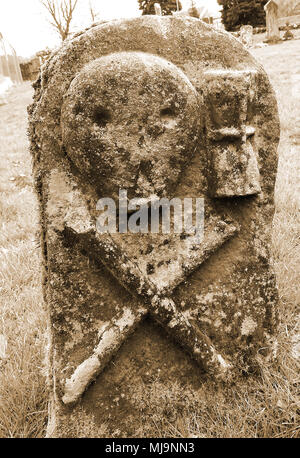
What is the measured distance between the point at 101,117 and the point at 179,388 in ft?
3.76

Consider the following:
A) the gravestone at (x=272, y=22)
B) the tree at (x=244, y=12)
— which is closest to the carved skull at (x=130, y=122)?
the gravestone at (x=272, y=22)

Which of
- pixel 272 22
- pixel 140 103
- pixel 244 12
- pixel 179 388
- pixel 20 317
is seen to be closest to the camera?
pixel 140 103

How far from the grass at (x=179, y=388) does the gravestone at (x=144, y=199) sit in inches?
2.7

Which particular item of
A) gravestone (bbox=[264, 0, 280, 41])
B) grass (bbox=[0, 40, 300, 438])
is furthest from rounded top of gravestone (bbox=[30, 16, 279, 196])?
gravestone (bbox=[264, 0, 280, 41])

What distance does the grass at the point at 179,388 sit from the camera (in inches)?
59.6

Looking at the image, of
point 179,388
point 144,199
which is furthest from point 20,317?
point 144,199

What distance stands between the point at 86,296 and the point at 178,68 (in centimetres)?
98

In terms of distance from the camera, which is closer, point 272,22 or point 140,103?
point 140,103

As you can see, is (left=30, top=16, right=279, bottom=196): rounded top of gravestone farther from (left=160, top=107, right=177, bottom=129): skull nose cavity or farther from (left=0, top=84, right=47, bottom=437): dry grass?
(left=0, top=84, right=47, bottom=437): dry grass

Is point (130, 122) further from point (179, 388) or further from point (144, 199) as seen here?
point (179, 388)

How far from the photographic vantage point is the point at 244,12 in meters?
24.3
